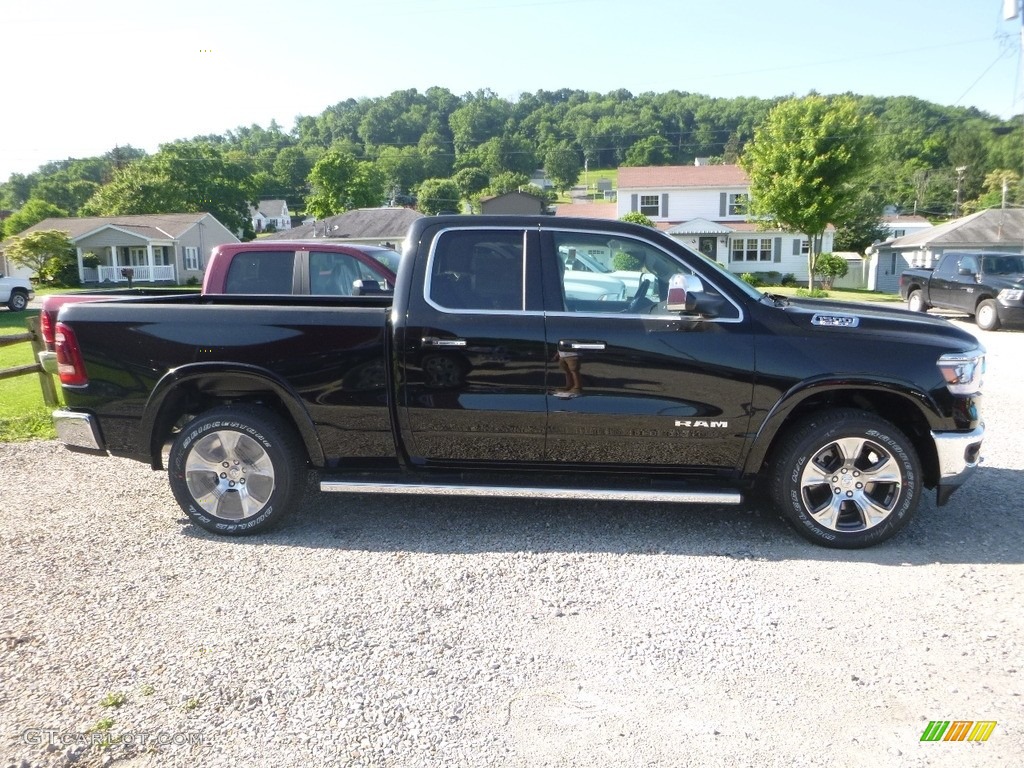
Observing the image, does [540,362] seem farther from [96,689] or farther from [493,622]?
[96,689]

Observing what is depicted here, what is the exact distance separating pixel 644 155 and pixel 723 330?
84.1 m

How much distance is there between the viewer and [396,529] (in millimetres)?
5359

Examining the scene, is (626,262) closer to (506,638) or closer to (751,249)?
(506,638)

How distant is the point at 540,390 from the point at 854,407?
1975 mm

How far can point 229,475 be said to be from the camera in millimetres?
5152

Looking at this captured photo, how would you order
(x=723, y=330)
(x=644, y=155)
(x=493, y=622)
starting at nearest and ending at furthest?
(x=493, y=622), (x=723, y=330), (x=644, y=155)

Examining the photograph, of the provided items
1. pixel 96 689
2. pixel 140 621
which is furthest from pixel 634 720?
pixel 140 621

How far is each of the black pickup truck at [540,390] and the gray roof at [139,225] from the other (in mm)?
56239

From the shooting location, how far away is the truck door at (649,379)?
15.8 ft

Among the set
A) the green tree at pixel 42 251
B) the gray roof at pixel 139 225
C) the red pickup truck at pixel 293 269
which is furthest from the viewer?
the gray roof at pixel 139 225

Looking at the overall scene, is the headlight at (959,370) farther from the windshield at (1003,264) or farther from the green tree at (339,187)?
the green tree at (339,187)

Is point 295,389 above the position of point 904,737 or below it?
above

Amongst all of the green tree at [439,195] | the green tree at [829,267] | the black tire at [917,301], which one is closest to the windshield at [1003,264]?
the black tire at [917,301]

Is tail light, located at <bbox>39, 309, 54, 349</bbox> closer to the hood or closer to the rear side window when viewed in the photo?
the rear side window
